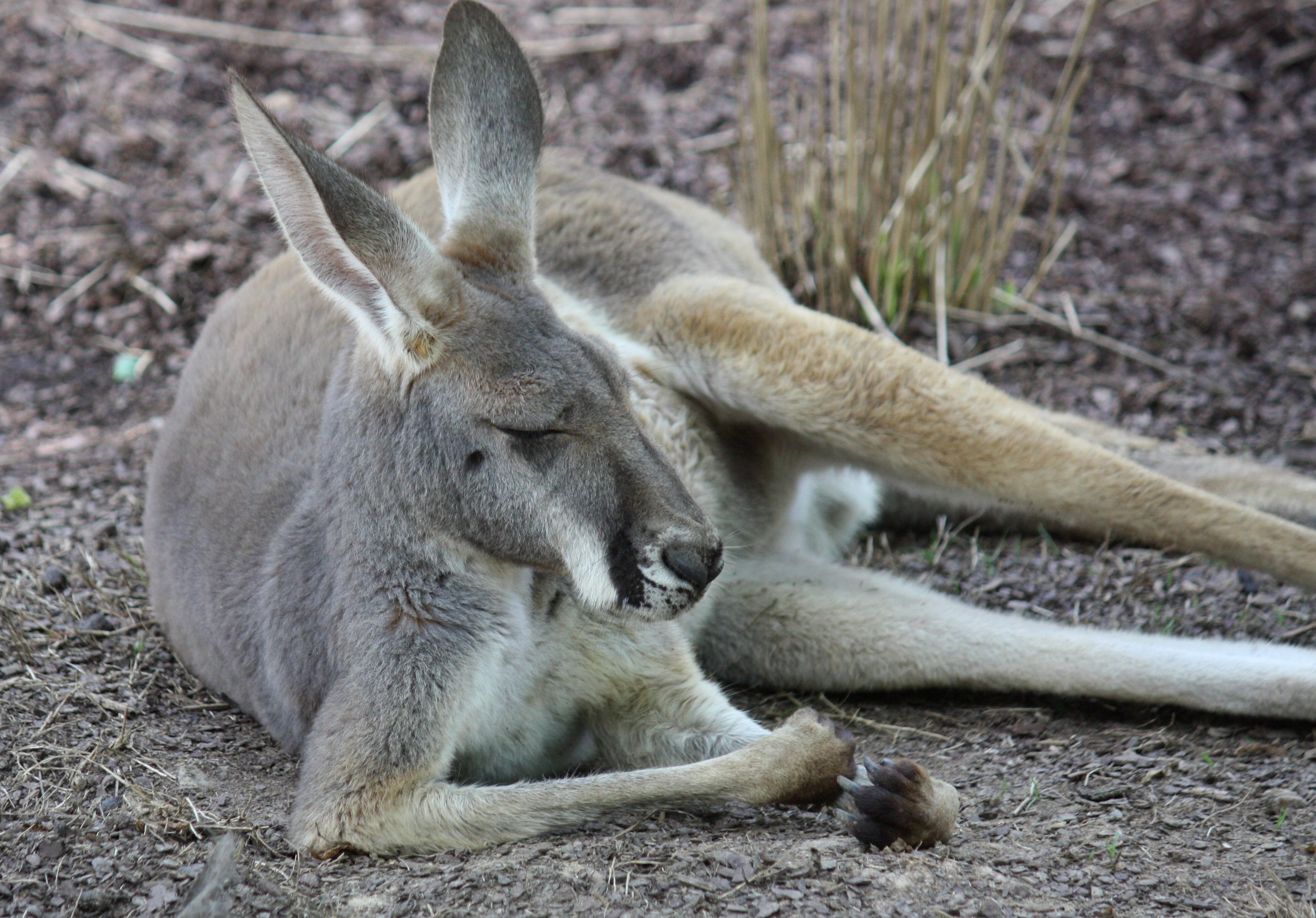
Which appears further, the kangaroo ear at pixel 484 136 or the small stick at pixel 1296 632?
the small stick at pixel 1296 632

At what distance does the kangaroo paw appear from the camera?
297cm

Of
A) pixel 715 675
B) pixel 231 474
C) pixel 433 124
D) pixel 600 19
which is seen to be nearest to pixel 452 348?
pixel 433 124

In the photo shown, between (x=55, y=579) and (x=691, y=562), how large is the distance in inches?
101

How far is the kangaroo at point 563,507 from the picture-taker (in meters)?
2.98

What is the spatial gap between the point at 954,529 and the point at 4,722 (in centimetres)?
322

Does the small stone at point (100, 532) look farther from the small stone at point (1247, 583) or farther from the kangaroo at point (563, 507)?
the small stone at point (1247, 583)

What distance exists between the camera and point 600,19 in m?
7.94

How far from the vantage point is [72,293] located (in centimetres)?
637

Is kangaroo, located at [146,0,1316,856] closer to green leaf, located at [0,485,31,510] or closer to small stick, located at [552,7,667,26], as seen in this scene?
green leaf, located at [0,485,31,510]

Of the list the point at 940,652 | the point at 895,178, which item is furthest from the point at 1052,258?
the point at 940,652

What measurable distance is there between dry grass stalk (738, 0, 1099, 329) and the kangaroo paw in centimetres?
284

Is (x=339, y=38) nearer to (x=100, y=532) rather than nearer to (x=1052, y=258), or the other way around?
(x=100, y=532)

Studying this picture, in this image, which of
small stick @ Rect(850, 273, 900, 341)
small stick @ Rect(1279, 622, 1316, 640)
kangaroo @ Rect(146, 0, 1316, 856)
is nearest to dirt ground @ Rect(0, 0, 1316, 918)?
small stick @ Rect(1279, 622, 1316, 640)

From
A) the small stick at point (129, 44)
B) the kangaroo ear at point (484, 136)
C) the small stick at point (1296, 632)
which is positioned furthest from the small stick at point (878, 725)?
the small stick at point (129, 44)
